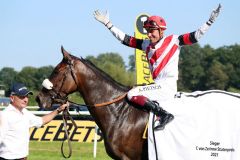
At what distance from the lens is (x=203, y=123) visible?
731cm

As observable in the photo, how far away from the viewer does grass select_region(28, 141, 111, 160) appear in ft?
46.8

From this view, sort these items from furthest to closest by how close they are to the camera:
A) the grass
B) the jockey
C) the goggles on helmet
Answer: the grass
the goggles on helmet
the jockey

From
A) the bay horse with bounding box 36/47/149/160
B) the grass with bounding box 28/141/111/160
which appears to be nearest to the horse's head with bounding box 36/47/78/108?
the bay horse with bounding box 36/47/149/160

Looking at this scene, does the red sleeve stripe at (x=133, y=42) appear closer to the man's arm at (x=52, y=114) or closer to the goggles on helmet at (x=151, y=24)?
the goggles on helmet at (x=151, y=24)

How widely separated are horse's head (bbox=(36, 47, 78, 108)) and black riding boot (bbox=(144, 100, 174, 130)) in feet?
3.92

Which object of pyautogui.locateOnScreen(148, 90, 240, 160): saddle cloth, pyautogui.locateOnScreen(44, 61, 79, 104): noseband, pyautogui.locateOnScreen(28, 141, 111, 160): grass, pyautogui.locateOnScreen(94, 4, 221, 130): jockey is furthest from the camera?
pyautogui.locateOnScreen(28, 141, 111, 160): grass

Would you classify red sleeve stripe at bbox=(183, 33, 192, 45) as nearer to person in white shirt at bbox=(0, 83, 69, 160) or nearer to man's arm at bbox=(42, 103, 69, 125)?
man's arm at bbox=(42, 103, 69, 125)

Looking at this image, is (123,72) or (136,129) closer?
(136,129)

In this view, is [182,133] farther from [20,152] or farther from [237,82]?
[237,82]

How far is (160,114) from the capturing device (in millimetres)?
7402

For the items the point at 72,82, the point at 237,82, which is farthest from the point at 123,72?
the point at 72,82

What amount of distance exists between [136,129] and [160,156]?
21.2 inches

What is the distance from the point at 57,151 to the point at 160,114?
30.4ft

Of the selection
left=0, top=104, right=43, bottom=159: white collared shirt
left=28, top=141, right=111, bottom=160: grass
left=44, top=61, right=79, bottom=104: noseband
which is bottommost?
left=28, top=141, right=111, bottom=160: grass
